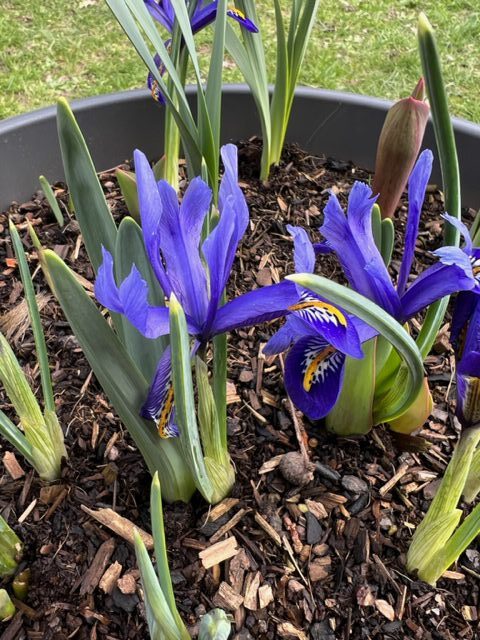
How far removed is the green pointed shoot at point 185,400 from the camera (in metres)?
0.53

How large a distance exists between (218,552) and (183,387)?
313mm

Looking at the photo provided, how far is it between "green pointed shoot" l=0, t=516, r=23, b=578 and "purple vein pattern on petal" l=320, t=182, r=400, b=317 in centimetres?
49

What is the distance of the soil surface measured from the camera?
76 centimetres

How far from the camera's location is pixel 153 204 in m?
0.58

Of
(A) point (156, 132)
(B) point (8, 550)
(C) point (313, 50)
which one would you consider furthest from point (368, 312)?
(C) point (313, 50)

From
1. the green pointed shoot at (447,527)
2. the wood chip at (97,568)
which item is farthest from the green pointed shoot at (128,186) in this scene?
the green pointed shoot at (447,527)

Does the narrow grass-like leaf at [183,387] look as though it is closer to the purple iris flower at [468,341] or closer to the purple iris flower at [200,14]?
the purple iris flower at [468,341]

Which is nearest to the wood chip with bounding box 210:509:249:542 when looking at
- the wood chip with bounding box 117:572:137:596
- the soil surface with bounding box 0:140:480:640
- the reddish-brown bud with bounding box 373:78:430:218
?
the soil surface with bounding box 0:140:480:640

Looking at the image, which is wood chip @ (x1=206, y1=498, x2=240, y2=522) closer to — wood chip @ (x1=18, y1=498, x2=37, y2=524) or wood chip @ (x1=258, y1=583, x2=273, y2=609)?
wood chip @ (x1=258, y1=583, x2=273, y2=609)

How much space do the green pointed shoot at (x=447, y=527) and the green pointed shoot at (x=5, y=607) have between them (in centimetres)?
48

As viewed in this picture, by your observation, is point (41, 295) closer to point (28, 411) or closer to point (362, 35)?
point (28, 411)

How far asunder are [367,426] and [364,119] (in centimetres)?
78

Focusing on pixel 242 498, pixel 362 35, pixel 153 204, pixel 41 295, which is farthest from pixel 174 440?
pixel 362 35

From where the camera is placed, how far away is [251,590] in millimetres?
772
